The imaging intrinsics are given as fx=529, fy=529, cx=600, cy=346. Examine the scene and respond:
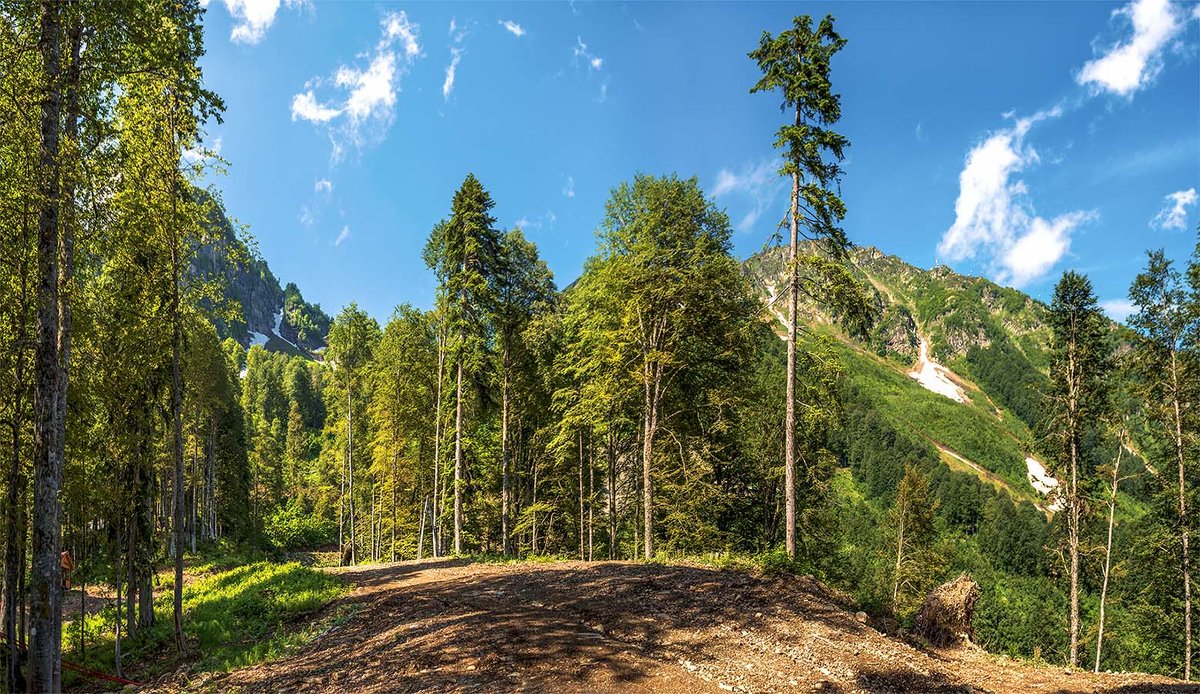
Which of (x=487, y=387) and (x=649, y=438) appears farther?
(x=487, y=387)

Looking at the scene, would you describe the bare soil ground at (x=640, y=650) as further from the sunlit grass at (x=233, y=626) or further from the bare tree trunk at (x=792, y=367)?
the bare tree trunk at (x=792, y=367)

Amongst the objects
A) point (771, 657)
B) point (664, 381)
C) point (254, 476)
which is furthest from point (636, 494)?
point (254, 476)

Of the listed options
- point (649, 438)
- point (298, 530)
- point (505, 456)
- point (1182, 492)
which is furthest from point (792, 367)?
point (298, 530)

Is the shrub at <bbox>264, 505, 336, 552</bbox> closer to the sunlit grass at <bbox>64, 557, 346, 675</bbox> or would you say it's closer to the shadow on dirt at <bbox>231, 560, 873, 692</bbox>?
the sunlit grass at <bbox>64, 557, 346, 675</bbox>

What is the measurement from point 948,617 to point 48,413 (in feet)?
54.8

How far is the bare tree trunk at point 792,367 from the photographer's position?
15.0 meters

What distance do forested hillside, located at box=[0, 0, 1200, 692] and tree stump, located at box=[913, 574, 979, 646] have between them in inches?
25.4

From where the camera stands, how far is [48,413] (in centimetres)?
744

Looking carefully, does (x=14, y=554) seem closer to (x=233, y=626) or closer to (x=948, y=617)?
(x=233, y=626)

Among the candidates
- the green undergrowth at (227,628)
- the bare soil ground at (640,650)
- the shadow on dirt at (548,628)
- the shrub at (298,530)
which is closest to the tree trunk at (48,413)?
the bare soil ground at (640,650)

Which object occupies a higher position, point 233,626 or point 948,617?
point 948,617

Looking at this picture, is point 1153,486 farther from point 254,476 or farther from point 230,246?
point 254,476

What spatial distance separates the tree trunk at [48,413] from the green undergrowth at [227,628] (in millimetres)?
3456

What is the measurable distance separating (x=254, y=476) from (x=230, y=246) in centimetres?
5321
